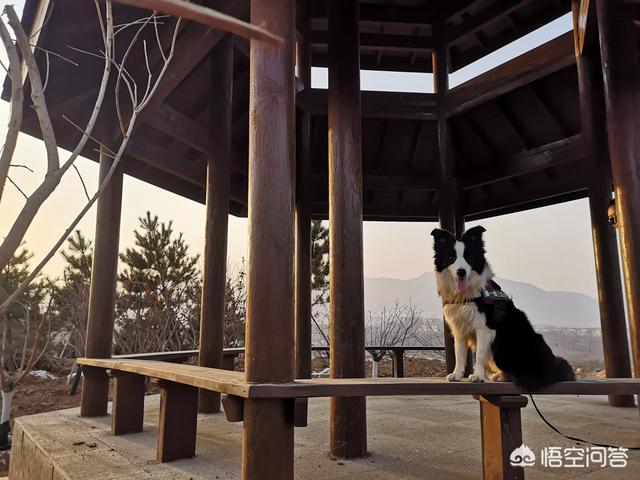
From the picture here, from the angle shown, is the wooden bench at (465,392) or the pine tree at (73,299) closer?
the wooden bench at (465,392)

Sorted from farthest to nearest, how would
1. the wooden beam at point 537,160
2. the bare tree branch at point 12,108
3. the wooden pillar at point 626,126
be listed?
1. the wooden beam at point 537,160
2. the wooden pillar at point 626,126
3. the bare tree branch at point 12,108

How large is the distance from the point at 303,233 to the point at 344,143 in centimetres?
427

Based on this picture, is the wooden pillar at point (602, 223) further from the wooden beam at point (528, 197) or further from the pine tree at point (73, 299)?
the pine tree at point (73, 299)

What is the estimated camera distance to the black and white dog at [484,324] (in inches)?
113

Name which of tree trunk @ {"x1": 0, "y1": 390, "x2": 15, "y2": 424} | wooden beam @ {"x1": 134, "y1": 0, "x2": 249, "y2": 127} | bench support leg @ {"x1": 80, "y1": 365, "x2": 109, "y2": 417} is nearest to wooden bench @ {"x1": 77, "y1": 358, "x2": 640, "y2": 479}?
bench support leg @ {"x1": 80, "y1": 365, "x2": 109, "y2": 417}

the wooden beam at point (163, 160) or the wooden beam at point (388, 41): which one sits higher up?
the wooden beam at point (388, 41)

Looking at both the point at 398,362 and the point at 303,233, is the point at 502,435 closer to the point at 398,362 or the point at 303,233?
the point at 303,233

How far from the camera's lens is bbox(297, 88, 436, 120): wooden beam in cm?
795

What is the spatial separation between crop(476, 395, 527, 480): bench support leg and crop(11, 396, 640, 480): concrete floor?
2.19 ft

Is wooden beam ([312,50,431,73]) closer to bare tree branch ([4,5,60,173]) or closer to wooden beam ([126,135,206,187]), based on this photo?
wooden beam ([126,135,206,187])

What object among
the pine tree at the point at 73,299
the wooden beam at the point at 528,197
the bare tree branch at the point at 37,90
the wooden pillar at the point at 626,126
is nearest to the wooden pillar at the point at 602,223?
the wooden pillar at the point at 626,126

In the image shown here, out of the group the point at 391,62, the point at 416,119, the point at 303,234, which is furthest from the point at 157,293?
the point at 416,119

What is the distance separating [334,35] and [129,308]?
40.1 ft

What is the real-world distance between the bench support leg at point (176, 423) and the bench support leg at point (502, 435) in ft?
7.78
